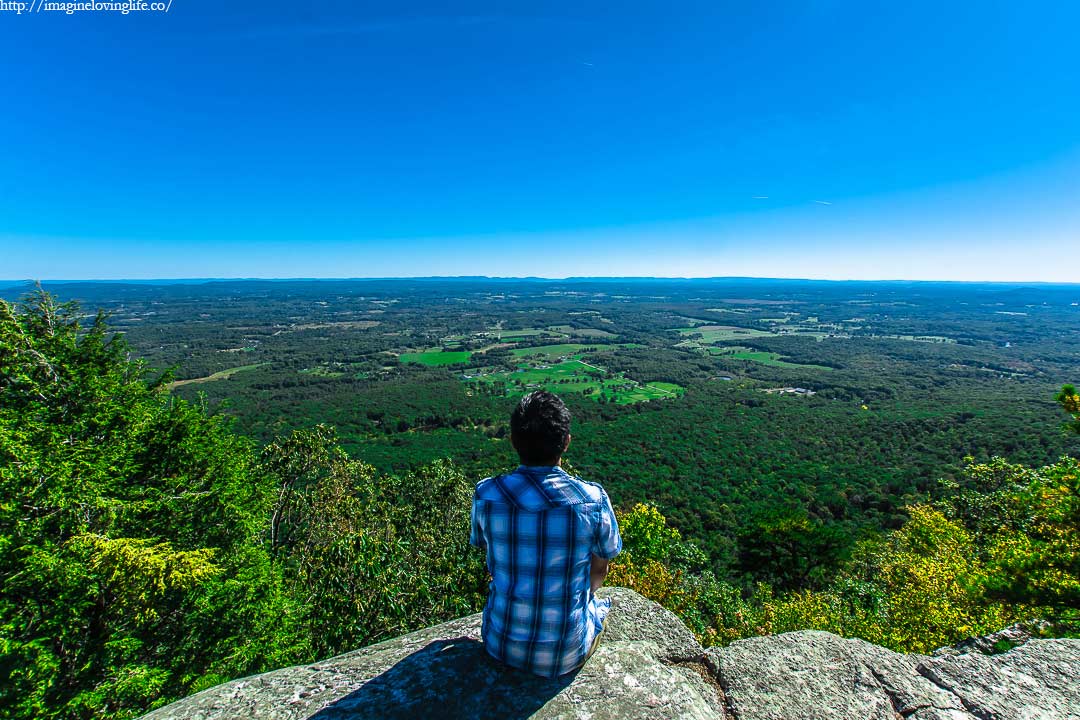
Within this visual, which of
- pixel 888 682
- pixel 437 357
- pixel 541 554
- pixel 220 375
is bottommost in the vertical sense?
pixel 220 375

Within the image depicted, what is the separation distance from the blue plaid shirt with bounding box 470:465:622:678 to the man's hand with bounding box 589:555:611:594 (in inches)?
2.5

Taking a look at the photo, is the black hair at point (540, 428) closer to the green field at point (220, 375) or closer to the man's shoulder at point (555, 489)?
the man's shoulder at point (555, 489)

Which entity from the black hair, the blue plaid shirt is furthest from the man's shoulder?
the black hair

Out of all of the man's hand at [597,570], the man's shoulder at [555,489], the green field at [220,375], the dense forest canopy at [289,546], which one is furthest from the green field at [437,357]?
the man's shoulder at [555,489]

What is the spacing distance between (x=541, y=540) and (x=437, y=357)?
153241mm

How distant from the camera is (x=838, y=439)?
6850 centimetres

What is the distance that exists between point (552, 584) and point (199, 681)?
421 inches

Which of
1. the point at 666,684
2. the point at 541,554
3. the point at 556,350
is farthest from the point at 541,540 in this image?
the point at 556,350

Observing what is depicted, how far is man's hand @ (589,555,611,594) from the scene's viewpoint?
11.5 ft

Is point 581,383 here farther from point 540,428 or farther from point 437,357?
point 540,428

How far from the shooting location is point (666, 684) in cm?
356

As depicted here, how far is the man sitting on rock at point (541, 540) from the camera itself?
10.2 feet

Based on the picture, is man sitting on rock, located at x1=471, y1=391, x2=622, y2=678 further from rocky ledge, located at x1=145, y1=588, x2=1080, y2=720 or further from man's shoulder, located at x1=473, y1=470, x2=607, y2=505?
rocky ledge, located at x1=145, y1=588, x2=1080, y2=720

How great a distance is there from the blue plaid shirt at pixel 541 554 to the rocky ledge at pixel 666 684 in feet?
1.05
